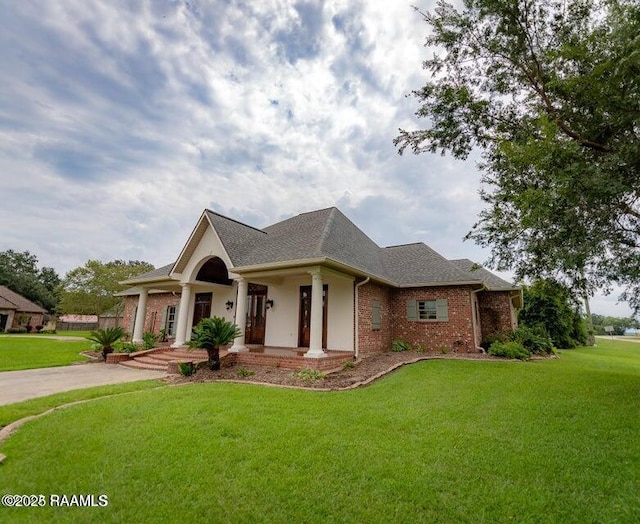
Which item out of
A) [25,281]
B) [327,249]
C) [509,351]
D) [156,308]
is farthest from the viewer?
[25,281]

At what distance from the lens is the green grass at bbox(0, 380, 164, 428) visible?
570cm

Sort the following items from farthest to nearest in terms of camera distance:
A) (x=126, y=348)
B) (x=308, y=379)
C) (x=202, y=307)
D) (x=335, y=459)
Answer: (x=202, y=307) < (x=126, y=348) < (x=308, y=379) < (x=335, y=459)

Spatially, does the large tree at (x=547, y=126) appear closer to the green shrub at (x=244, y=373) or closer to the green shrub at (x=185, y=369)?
the green shrub at (x=244, y=373)

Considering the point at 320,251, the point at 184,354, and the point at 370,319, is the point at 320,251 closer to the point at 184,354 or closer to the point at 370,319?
the point at 370,319

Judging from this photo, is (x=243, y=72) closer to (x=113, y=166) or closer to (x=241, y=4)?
(x=241, y=4)

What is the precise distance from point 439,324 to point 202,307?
447 inches

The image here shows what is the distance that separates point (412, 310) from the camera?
14.1 m

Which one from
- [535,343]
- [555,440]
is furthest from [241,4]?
[535,343]

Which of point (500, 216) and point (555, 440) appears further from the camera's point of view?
point (500, 216)

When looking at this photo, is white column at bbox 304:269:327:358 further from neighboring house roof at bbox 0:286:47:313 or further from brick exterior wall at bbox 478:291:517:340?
neighboring house roof at bbox 0:286:47:313

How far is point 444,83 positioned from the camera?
814 centimetres

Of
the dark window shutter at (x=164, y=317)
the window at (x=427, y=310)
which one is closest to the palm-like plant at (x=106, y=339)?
the dark window shutter at (x=164, y=317)

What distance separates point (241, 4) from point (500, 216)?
887cm

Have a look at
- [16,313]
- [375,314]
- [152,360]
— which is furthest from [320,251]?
[16,313]
